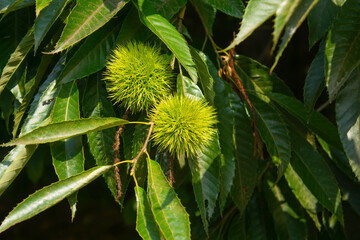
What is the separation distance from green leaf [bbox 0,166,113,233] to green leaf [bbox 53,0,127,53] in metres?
0.26

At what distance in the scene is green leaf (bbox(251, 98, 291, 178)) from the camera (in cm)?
99

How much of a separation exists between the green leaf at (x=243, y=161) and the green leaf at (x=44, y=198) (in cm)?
43

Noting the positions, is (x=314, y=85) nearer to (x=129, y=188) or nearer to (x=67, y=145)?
(x=67, y=145)

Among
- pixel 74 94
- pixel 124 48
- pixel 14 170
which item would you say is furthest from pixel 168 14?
pixel 14 170

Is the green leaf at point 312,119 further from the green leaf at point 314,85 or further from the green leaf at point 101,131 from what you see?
the green leaf at point 101,131

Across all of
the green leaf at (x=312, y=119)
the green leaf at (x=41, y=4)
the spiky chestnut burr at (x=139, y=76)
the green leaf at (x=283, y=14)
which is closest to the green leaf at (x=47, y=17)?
the green leaf at (x=41, y=4)

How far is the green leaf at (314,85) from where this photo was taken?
3.19 ft

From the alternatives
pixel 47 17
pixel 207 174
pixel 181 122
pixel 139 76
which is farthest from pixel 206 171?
pixel 47 17

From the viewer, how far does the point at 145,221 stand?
760mm

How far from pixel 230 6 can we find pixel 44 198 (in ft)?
2.06

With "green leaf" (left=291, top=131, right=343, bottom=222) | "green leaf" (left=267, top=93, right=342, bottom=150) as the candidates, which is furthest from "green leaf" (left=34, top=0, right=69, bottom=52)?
"green leaf" (left=291, top=131, right=343, bottom=222)

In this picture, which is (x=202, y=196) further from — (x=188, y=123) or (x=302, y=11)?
(x=302, y=11)

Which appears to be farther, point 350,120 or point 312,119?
point 312,119

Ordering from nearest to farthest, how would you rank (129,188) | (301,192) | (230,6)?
(230,6), (301,192), (129,188)
